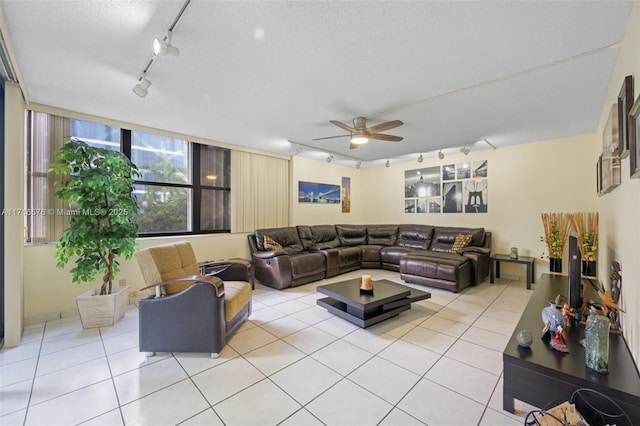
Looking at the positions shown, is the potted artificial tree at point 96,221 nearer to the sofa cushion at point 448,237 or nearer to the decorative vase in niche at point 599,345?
the decorative vase in niche at point 599,345

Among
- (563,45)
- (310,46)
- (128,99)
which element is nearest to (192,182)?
(128,99)

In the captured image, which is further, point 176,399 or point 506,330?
point 506,330

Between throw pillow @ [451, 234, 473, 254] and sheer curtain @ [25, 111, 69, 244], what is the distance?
6.17 meters

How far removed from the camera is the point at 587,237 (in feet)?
12.1

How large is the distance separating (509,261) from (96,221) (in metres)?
6.12

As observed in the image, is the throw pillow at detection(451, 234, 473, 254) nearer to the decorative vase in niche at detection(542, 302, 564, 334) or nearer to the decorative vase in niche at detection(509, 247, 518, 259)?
the decorative vase in niche at detection(509, 247, 518, 259)

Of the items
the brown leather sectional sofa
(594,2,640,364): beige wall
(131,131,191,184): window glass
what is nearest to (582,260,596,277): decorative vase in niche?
the brown leather sectional sofa

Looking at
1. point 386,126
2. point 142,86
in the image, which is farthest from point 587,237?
point 142,86

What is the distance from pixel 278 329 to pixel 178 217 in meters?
2.74

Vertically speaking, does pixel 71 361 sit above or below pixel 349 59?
below

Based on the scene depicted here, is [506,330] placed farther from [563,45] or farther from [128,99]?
[128,99]

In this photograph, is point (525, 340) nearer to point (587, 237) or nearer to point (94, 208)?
point (587, 237)

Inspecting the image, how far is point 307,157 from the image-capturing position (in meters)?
6.02

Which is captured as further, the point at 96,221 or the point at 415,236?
the point at 415,236
